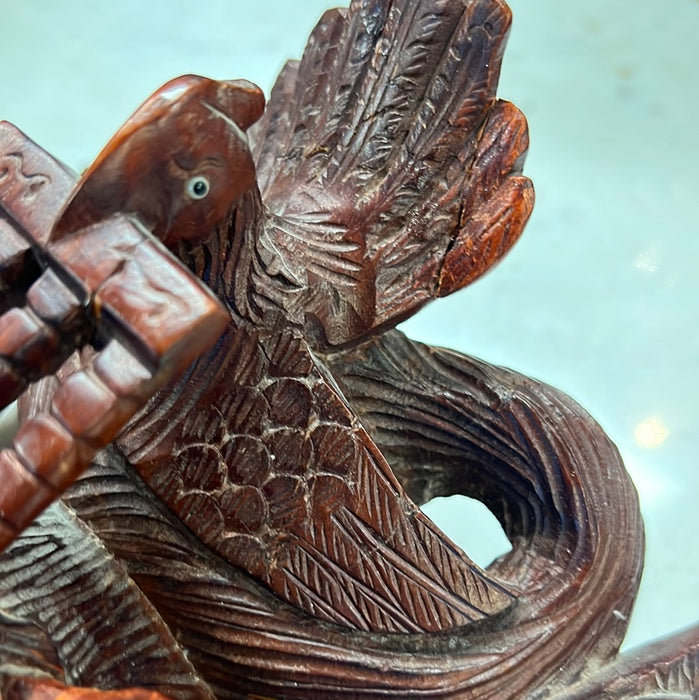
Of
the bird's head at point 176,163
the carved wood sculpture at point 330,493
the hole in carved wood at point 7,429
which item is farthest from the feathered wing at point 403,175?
the hole in carved wood at point 7,429

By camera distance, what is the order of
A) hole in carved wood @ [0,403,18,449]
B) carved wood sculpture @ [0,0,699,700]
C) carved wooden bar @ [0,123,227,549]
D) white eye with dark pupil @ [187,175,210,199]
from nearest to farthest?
carved wooden bar @ [0,123,227,549] → white eye with dark pupil @ [187,175,210,199] → carved wood sculpture @ [0,0,699,700] → hole in carved wood @ [0,403,18,449]

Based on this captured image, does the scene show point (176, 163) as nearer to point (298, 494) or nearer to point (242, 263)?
point (242, 263)

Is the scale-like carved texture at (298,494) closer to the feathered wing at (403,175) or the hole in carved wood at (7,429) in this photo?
the feathered wing at (403,175)

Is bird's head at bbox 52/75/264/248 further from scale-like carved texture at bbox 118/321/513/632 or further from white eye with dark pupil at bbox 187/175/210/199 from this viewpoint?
scale-like carved texture at bbox 118/321/513/632

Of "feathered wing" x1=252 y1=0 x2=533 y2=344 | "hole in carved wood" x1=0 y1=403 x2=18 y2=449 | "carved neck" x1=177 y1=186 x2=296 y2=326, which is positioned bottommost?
"hole in carved wood" x1=0 y1=403 x2=18 y2=449

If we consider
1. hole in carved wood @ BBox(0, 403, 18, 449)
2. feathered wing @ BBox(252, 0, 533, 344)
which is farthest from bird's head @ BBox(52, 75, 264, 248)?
hole in carved wood @ BBox(0, 403, 18, 449)

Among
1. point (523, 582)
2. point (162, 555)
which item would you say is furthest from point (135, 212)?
point (523, 582)

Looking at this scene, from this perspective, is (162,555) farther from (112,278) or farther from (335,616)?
(112,278)
